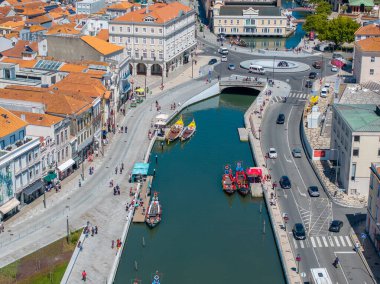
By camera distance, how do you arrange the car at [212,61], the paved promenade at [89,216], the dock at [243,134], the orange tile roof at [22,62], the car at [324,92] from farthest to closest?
the car at [212,61], the car at [324,92], the orange tile roof at [22,62], the dock at [243,134], the paved promenade at [89,216]

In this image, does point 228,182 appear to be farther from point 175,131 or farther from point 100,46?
point 100,46

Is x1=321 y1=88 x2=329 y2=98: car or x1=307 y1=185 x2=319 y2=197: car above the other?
x1=321 y1=88 x2=329 y2=98: car

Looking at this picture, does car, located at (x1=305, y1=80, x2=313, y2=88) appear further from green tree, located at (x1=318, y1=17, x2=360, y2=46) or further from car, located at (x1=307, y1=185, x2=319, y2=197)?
car, located at (x1=307, y1=185, x2=319, y2=197)

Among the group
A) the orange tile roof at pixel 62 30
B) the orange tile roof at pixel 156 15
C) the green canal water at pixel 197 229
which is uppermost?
the orange tile roof at pixel 156 15

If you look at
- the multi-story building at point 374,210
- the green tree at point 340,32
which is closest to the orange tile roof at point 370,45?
the green tree at point 340,32

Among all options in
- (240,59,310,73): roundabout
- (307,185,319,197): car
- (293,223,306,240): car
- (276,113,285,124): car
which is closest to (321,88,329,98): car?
(276,113,285,124): car

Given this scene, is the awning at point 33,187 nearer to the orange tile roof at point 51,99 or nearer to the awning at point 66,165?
the awning at point 66,165
